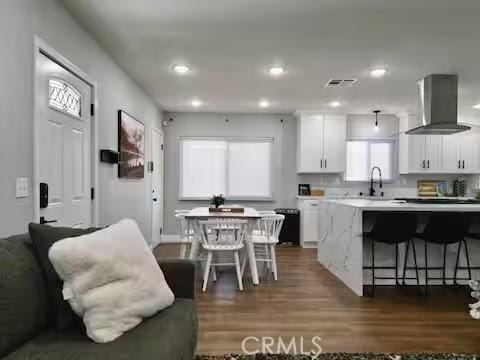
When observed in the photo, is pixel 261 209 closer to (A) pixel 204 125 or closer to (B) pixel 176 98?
(A) pixel 204 125

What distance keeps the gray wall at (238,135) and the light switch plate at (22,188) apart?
15.5 ft

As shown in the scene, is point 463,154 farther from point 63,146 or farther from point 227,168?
point 63,146

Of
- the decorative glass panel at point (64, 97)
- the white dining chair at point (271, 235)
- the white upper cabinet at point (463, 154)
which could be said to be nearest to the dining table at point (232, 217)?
the white dining chair at point (271, 235)

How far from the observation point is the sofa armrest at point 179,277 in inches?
78.3

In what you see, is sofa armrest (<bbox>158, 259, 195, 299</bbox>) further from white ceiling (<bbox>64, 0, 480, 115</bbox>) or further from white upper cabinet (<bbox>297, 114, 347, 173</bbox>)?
white upper cabinet (<bbox>297, 114, 347, 173</bbox>)

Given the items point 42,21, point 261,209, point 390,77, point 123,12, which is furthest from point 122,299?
point 261,209

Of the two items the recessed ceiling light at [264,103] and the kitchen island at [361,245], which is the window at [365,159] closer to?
the recessed ceiling light at [264,103]

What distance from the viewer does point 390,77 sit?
4473 millimetres

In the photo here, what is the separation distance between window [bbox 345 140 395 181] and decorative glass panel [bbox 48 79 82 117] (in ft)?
17.8

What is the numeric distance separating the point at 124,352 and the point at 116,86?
3.44 meters

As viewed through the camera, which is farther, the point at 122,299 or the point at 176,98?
the point at 176,98

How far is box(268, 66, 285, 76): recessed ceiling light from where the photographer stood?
4.13 metres

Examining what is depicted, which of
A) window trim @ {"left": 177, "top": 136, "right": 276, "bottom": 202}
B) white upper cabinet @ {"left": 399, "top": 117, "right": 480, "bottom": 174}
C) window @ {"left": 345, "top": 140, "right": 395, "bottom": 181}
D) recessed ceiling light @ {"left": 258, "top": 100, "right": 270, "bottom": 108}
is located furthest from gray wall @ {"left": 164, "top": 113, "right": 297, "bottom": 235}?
white upper cabinet @ {"left": 399, "top": 117, "right": 480, "bottom": 174}

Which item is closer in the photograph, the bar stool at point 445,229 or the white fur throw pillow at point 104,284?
the white fur throw pillow at point 104,284
